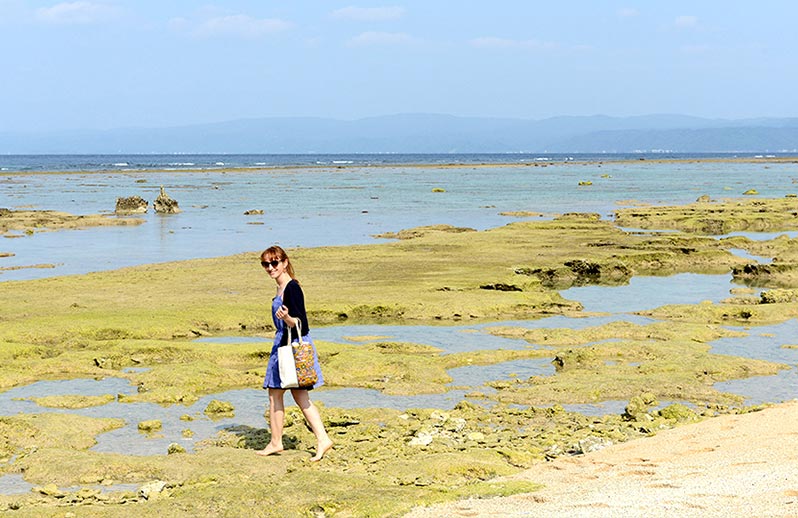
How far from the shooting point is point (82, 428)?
13.0 meters

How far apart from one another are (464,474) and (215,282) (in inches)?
663

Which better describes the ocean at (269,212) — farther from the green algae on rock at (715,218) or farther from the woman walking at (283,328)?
the woman walking at (283,328)

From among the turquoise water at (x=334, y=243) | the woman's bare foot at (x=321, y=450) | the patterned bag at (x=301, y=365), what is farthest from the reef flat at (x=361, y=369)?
the patterned bag at (x=301, y=365)

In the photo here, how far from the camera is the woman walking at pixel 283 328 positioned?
11.5 m

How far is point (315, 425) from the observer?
11688 mm

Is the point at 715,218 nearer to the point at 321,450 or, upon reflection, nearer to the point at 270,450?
the point at 321,450

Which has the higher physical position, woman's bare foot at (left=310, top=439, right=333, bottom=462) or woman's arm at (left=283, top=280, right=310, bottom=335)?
woman's arm at (left=283, top=280, right=310, bottom=335)

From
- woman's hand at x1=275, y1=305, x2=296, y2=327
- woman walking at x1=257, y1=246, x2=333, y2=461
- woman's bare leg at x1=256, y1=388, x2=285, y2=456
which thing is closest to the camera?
woman's hand at x1=275, y1=305, x2=296, y2=327

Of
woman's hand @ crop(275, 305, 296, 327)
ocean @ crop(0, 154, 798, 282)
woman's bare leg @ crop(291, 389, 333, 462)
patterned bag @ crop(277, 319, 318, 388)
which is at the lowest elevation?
ocean @ crop(0, 154, 798, 282)

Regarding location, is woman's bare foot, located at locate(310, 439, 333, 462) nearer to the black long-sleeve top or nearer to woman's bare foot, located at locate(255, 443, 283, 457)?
woman's bare foot, located at locate(255, 443, 283, 457)

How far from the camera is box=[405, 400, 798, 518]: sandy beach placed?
8531 millimetres

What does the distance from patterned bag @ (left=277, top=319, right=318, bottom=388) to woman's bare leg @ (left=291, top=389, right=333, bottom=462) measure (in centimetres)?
19

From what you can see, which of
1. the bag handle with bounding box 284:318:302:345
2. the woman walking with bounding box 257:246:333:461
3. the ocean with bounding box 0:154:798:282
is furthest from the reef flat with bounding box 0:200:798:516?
→ the ocean with bounding box 0:154:798:282

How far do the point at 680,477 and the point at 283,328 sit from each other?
4851 millimetres
